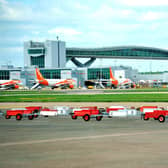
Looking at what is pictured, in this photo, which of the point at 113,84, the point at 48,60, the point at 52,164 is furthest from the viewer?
the point at 48,60

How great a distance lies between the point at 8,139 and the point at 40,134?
2.48 metres

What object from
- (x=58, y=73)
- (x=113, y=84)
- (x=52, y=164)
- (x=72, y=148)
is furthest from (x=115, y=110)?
(x=58, y=73)

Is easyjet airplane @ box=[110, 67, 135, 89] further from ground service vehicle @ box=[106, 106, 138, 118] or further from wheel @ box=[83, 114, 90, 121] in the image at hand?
wheel @ box=[83, 114, 90, 121]

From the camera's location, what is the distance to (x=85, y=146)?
63.3 ft

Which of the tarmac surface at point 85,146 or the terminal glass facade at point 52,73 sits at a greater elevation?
the terminal glass facade at point 52,73

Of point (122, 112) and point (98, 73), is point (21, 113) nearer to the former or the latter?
point (122, 112)

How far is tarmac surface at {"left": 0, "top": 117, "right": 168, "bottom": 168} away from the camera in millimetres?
15734

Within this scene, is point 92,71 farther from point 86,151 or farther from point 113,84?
point 86,151

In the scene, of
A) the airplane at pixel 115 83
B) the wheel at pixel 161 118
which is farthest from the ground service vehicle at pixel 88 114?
the airplane at pixel 115 83

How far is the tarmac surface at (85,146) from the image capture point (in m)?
15.7

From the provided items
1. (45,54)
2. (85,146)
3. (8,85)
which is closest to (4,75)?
(45,54)

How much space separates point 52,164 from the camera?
51.0 ft

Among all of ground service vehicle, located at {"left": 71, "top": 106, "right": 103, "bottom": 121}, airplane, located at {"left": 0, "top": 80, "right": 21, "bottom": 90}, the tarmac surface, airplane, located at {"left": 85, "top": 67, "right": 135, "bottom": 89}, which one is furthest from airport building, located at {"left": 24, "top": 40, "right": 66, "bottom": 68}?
the tarmac surface

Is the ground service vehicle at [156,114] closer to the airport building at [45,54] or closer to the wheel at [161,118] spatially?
the wheel at [161,118]
